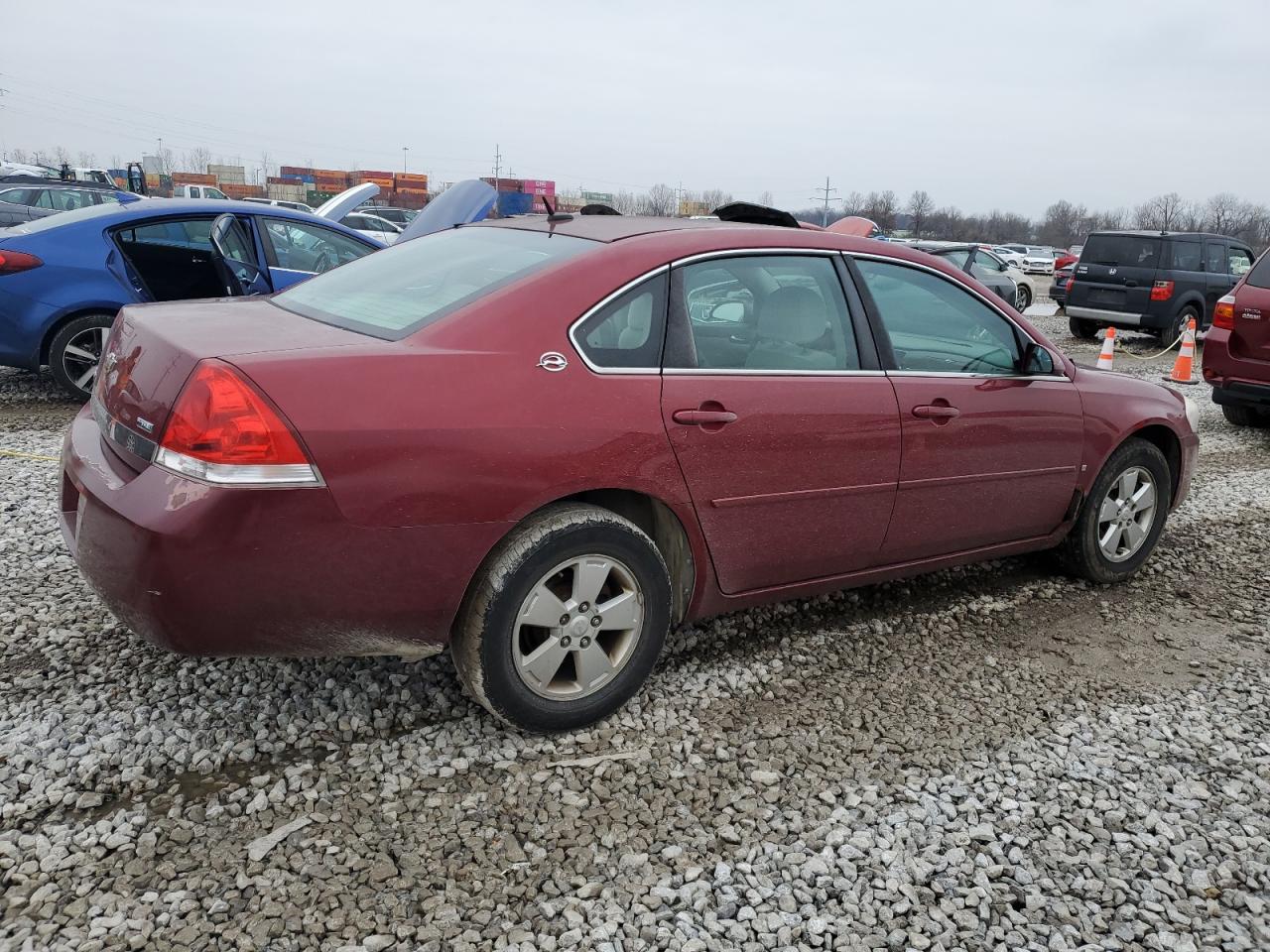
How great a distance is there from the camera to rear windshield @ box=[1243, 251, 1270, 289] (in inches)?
319

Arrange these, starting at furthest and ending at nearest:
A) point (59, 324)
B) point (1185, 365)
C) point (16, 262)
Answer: point (1185, 365), point (59, 324), point (16, 262)

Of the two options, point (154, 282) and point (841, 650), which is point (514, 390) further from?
point (154, 282)

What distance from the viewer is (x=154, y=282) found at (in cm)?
713

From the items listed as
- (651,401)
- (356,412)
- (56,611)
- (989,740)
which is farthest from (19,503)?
(989,740)

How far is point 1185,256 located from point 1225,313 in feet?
25.0

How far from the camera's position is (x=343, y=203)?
27.9ft

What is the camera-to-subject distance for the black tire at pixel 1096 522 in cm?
441

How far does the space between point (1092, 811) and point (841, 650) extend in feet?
3.72

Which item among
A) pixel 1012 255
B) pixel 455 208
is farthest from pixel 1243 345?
pixel 1012 255

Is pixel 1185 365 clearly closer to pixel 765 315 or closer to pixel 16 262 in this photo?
pixel 765 315

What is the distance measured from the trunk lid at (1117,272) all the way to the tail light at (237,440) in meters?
15.0

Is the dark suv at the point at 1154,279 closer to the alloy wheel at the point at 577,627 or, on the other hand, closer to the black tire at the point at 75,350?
the black tire at the point at 75,350

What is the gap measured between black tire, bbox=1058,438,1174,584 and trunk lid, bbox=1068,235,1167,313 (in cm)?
1141

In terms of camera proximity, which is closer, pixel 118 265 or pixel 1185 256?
pixel 118 265
